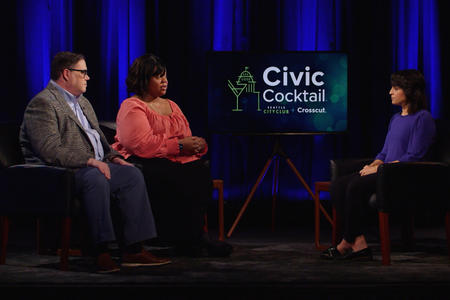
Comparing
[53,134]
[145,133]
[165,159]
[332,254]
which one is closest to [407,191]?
[332,254]

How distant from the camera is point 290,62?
4914 mm

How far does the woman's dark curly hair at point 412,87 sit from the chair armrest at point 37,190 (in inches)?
80.1

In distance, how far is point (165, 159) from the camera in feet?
12.3

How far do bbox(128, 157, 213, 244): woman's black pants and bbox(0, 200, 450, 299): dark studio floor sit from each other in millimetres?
168

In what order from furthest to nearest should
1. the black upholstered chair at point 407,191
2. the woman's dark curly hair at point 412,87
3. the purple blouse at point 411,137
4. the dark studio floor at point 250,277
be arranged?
the woman's dark curly hair at point 412,87 < the purple blouse at point 411,137 < the black upholstered chair at point 407,191 < the dark studio floor at point 250,277

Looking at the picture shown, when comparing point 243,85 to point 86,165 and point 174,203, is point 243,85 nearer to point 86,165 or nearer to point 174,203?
point 174,203

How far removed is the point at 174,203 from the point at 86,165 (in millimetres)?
589

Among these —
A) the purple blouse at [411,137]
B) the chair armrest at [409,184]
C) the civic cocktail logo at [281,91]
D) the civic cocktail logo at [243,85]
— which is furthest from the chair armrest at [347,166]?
the civic cocktail logo at [243,85]

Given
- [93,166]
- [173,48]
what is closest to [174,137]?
[93,166]

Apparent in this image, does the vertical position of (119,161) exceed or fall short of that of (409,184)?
it exceeds it

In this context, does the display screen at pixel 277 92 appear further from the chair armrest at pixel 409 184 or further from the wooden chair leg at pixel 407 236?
the chair armrest at pixel 409 184

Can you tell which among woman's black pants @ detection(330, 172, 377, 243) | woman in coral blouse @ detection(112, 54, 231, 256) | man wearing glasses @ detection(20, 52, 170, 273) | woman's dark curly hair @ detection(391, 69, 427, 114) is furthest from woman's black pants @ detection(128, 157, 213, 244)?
woman's dark curly hair @ detection(391, 69, 427, 114)

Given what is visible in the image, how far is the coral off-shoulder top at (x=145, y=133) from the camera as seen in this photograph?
367 cm

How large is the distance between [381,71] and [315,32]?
715mm
